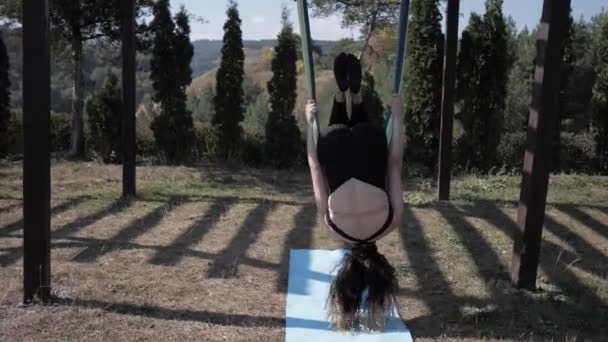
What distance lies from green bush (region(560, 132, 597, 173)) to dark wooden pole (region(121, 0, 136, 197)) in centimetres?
717

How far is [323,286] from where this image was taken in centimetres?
411

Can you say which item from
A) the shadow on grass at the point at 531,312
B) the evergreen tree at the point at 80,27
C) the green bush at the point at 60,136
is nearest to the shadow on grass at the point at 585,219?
the shadow on grass at the point at 531,312

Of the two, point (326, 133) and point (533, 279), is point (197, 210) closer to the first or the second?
point (533, 279)

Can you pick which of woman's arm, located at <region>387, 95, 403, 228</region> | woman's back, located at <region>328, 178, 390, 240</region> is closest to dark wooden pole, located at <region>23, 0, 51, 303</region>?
woman's back, located at <region>328, 178, 390, 240</region>

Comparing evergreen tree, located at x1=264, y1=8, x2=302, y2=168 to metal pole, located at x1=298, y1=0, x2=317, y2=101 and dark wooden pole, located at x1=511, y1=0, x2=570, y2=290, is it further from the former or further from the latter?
metal pole, located at x1=298, y1=0, x2=317, y2=101

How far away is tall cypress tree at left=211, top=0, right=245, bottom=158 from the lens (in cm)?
955

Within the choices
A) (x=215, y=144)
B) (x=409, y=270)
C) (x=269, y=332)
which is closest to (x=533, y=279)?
(x=409, y=270)

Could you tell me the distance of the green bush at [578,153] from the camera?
9445 mm

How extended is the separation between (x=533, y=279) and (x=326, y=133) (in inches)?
99.1

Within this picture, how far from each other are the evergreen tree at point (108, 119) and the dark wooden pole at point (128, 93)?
125 inches

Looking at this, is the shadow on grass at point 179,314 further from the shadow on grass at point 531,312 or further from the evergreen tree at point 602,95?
the evergreen tree at point 602,95

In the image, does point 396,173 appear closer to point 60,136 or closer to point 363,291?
point 363,291

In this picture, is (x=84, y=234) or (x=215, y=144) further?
(x=215, y=144)

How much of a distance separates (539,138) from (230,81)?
22.2 ft
